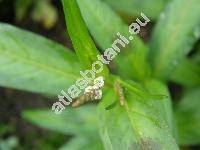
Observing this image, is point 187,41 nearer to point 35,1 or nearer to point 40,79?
point 40,79

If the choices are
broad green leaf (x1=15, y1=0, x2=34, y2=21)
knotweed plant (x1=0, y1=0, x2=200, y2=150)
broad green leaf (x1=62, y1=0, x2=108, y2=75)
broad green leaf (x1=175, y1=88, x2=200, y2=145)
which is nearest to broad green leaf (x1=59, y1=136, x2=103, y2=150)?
knotweed plant (x1=0, y1=0, x2=200, y2=150)

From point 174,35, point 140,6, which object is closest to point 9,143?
point 140,6

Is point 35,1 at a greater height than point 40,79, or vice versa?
point 40,79

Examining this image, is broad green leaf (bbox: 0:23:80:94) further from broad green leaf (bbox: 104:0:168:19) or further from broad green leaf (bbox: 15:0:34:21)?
broad green leaf (bbox: 15:0:34:21)

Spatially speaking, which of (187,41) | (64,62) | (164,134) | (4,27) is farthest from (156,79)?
(4,27)

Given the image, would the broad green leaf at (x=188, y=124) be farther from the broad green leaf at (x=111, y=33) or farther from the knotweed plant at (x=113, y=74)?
the broad green leaf at (x=111, y=33)
